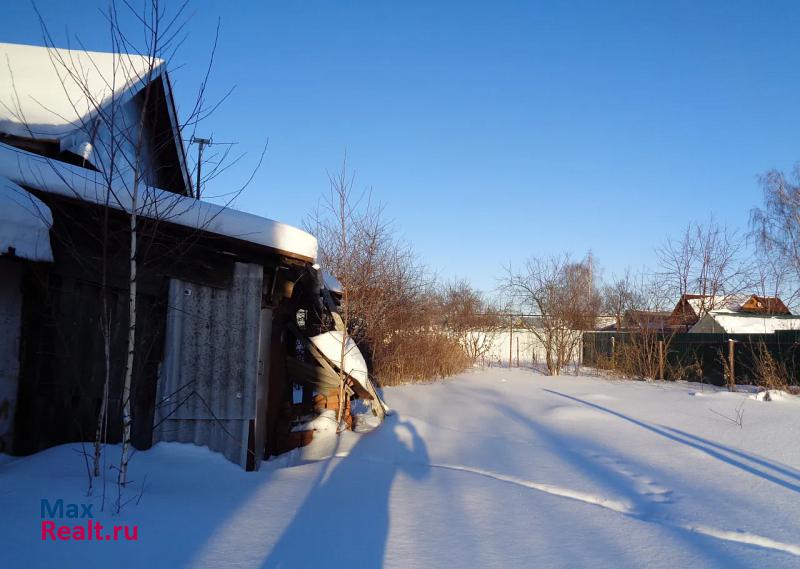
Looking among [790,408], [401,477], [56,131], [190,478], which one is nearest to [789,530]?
[401,477]

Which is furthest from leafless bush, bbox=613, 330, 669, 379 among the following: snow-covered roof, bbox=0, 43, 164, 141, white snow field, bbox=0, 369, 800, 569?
snow-covered roof, bbox=0, 43, 164, 141

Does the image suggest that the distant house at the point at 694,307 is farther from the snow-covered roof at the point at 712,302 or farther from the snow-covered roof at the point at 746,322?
the snow-covered roof at the point at 746,322

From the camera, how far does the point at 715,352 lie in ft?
59.3

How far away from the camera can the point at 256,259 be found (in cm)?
663

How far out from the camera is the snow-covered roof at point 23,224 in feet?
15.8

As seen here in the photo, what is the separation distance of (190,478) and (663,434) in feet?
22.2

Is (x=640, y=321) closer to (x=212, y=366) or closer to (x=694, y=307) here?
(x=694, y=307)

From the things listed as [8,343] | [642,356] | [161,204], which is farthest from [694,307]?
[8,343]

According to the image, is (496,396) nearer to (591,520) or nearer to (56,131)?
(591,520)

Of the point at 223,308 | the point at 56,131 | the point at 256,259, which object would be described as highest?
the point at 56,131

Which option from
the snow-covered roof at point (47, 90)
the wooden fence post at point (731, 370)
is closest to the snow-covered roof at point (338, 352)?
the snow-covered roof at point (47, 90)

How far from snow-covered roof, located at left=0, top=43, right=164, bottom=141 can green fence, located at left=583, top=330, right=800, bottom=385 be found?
15.8 metres

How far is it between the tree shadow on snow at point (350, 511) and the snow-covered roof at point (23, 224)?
3144 millimetres

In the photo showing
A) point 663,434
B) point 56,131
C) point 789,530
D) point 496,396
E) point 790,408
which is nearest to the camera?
point 789,530
